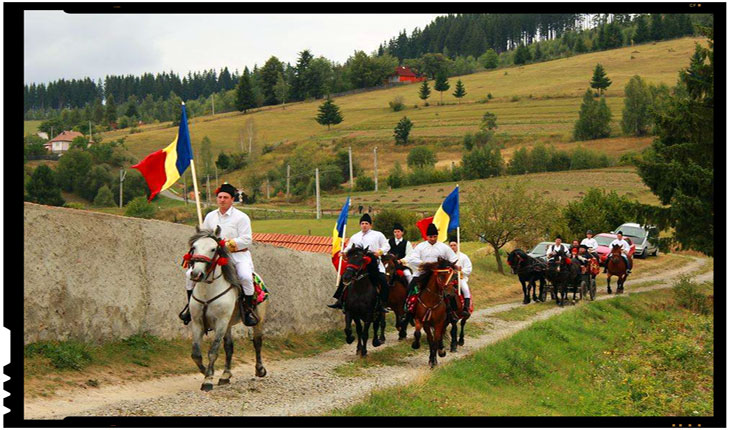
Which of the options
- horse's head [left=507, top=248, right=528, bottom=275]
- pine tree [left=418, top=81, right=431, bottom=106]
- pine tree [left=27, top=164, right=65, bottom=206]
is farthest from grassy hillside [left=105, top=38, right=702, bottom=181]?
horse's head [left=507, top=248, right=528, bottom=275]

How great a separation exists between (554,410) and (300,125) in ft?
443

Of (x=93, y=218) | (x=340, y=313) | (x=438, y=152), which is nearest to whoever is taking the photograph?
(x=93, y=218)

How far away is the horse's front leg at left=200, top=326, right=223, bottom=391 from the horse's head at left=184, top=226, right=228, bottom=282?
980mm

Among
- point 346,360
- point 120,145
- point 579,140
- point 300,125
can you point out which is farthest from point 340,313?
point 300,125

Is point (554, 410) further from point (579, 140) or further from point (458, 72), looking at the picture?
point (458, 72)

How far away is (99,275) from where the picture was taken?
1359cm

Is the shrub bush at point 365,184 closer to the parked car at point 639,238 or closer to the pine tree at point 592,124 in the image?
the pine tree at point 592,124

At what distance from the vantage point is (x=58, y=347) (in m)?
12.2

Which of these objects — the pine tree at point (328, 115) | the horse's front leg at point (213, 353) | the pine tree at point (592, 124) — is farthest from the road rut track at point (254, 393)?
the pine tree at point (328, 115)

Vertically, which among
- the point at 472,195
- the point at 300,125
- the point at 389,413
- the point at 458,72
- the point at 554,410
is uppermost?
the point at 458,72

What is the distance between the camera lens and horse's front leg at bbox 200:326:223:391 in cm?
1190

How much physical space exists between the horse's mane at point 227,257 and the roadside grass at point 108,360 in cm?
217

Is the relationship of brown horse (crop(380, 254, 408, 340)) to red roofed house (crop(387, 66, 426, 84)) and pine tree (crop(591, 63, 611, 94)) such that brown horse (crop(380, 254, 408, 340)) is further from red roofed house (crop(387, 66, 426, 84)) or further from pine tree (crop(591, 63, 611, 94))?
red roofed house (crop(387, 66, 426, 84))

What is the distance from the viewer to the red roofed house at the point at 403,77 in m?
182
